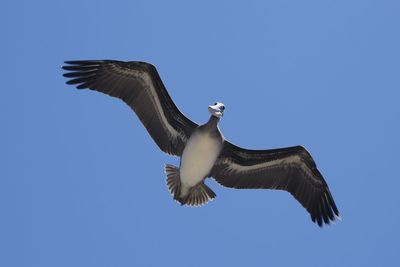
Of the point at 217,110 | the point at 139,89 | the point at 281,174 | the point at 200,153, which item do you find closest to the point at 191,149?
the point at 200,153

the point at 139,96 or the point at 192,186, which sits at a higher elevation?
the point at 139,96

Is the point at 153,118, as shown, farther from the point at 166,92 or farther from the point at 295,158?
the point at 295,158

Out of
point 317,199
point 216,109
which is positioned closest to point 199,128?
point 216,109

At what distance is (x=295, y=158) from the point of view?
16719 mm

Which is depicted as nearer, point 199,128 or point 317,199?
point 199,128

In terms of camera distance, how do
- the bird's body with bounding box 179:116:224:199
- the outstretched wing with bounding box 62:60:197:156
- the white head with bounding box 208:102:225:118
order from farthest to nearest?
1. the outstretched wing with bounding box 62:60:197:156
2. the bird's body with bounding box 179:116:224:199
3. the white head with bounding box 208:102:225:118

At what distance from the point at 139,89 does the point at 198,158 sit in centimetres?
182

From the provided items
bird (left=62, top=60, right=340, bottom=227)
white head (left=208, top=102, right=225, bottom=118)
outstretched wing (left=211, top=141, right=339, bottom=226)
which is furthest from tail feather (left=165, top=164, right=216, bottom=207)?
white head (left=208, top=102, right=225, bottom=118)

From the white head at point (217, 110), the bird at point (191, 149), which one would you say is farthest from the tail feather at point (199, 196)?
the white head at point (217, 110)

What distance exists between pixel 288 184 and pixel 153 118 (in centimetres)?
310

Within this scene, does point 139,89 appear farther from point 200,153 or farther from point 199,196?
point 199,196

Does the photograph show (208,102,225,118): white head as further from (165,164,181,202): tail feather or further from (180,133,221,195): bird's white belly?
(165,164,181,202): tail feather

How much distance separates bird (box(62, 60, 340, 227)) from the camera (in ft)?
52.2

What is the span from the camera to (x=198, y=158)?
51.9 feet
